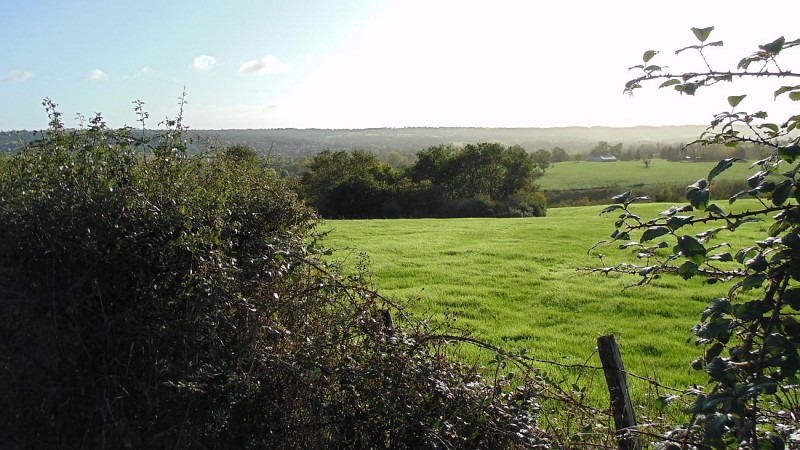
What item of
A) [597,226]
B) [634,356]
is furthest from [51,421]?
[597,226]

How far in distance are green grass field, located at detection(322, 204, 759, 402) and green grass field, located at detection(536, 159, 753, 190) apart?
147ft

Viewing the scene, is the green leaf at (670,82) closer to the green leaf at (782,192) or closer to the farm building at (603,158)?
the green leaf at (782,192)

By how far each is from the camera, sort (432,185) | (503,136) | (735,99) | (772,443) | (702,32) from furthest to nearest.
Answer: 1. (503,136)
2. (432,185)
3. (735,99)
4. (702,32)
5. (772,443)

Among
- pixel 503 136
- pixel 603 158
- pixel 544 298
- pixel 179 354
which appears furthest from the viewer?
pixel 503 136

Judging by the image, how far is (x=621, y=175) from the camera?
6594 centimetres

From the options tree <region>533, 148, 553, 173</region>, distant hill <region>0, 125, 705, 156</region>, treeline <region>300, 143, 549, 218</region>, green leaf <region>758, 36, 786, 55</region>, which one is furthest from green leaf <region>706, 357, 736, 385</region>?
distant hill <region>0, 125, 705, 156</region>

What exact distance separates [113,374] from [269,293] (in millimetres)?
930

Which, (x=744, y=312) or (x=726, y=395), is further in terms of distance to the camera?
(x=744, y=312)

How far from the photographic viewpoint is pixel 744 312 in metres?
1.81

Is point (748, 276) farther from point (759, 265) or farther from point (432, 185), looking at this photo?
point (432, 185)

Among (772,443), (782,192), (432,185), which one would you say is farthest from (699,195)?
(432,185)

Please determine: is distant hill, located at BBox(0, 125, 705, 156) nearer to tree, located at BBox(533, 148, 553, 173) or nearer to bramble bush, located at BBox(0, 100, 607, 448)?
tree, located at BBox(533, 148, 553, 173)

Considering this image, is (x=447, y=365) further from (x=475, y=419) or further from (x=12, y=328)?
(x=12, y=328)

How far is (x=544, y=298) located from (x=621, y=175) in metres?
61.1
